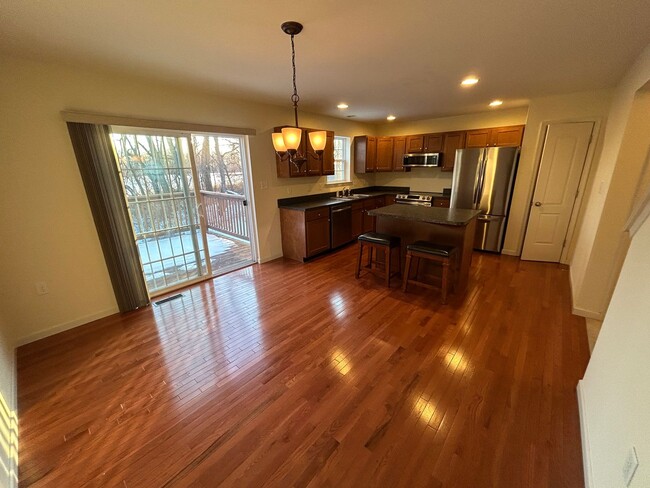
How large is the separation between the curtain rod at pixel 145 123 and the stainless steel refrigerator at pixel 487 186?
11.9ft

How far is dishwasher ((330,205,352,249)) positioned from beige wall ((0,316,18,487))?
3.88 meters

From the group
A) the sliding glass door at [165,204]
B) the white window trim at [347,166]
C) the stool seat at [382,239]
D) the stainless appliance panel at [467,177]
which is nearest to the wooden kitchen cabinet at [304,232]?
the sliding glass door at [165,204]

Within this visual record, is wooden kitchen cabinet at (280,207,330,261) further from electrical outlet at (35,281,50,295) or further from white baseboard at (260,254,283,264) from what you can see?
electrical outlet at (35,281,50,295)

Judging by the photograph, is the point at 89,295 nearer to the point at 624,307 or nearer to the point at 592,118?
the point at 624,307

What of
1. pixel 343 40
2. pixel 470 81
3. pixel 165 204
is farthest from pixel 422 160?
pixel 165 204

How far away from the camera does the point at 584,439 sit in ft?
4.66

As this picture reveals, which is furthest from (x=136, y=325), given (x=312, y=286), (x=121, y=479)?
(x=312, y=286)

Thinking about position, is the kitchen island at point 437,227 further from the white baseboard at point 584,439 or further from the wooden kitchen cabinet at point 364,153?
the wooden kitchen cabinet at point 364,153

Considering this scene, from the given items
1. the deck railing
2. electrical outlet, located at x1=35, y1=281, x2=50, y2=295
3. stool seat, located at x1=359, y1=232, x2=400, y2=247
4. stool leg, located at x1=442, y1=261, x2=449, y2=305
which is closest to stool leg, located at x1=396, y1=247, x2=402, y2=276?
stool seat, located at x1=359, y1=232, x2=400, y2=247

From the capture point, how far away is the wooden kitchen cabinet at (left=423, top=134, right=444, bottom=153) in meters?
5.32

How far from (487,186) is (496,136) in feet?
3.48

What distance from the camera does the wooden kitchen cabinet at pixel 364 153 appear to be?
229 inches

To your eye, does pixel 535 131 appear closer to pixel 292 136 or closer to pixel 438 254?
pixel 438 254

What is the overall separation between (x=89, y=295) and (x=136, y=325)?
623mm
